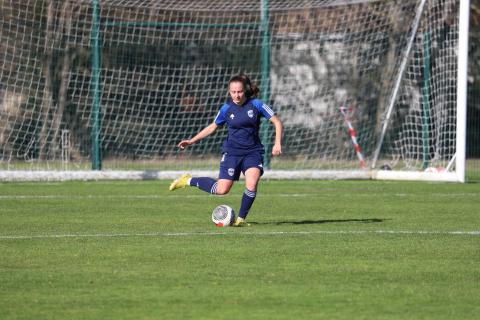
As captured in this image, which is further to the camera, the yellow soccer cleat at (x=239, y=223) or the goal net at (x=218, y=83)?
the goal net at (x=218, y=83)

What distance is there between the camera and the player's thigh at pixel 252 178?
12148 millimetres

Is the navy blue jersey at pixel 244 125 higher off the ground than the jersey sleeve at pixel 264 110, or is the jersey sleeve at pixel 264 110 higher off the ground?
the jersey sleeve at pixel 264 110

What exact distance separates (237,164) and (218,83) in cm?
1225

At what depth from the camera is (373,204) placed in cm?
1535

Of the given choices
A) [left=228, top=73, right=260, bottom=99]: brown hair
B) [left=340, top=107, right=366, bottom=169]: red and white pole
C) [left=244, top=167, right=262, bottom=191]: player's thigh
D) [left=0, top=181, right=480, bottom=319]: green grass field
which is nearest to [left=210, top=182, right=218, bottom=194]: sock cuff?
[left=0, top=181, right=480, bottom=319]: green grass field

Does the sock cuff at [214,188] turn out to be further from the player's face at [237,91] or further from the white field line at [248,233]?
the white field line at [248,233]

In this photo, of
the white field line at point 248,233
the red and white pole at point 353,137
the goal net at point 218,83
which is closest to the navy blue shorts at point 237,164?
the white field line at point 248,233

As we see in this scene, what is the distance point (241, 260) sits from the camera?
29.5ft

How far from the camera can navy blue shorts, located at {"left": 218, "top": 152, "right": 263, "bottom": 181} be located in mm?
12336

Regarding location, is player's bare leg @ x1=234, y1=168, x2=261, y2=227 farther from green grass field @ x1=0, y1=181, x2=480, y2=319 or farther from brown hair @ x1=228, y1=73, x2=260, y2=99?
brown hair @ x1=228, y1=73, x2=260, y2=99

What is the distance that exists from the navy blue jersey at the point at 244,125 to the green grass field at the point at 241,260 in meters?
0.88

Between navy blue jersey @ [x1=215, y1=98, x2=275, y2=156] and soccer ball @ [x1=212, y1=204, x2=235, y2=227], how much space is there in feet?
2.55

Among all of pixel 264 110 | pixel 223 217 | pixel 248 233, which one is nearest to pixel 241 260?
pixel 248 233

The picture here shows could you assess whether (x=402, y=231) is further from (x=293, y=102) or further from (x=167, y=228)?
(x=293, y=102)
